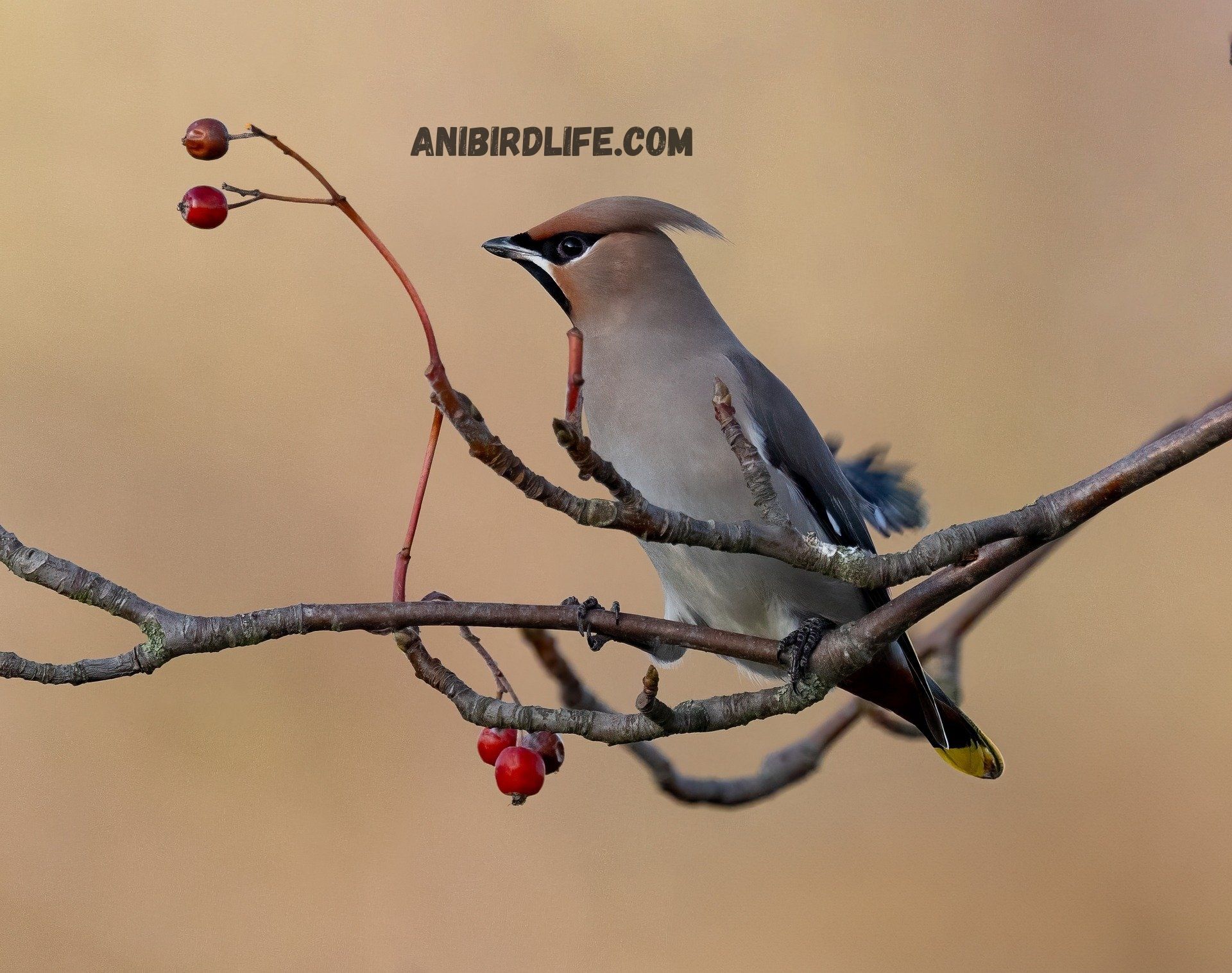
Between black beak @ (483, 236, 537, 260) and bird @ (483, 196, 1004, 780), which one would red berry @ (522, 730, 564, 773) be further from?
black beak @ (483, 236, 537, 260)

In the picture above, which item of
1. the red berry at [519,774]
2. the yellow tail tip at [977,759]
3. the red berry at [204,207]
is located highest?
the red berry at [204,207]

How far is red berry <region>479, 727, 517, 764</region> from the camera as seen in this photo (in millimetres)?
1509

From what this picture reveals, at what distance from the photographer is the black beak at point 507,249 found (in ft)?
6.10

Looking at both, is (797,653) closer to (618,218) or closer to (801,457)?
(801,457)

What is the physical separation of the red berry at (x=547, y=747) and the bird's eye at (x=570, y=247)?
2.59ft

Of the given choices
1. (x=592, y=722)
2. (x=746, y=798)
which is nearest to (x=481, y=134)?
(x=746, y=798)

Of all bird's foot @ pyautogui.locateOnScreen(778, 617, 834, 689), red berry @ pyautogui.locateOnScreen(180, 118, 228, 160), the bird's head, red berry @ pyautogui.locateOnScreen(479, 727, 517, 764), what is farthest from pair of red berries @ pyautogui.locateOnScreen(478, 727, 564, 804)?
the bird's head

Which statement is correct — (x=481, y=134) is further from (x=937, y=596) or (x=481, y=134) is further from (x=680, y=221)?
(x=937, y=596)

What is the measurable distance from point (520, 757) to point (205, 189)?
677 mm

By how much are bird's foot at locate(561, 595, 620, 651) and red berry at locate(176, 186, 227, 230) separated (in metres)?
0.50

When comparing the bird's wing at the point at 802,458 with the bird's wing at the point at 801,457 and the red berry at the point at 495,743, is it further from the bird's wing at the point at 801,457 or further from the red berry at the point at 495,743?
the red berry at the point at 495,743

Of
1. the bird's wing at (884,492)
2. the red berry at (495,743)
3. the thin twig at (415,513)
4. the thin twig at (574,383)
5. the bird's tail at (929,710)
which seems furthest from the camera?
the bird's wing at (884,492)

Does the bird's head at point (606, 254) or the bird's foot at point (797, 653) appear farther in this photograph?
the bird's head at point (606, 254)

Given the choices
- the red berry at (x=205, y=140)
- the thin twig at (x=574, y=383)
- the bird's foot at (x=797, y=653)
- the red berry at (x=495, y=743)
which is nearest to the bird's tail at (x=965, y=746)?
the bird's foot at (x=797, y=653)
